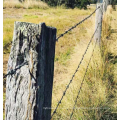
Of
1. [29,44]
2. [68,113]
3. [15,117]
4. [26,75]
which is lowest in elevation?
[68,113]

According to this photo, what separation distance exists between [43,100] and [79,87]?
153cm

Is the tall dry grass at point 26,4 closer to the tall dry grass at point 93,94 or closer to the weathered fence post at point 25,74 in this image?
the tall dry grass at point 93,94

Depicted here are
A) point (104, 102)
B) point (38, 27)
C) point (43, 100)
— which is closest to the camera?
point (38, 27)

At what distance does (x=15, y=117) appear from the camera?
814 mm

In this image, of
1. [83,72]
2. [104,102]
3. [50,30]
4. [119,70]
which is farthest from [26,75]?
[119,70]

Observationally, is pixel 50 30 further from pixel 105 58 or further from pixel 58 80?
pixel 58 80

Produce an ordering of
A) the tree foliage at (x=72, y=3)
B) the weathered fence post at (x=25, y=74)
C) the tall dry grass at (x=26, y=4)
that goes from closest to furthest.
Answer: the weathered fence post at (x=25, y=74)
the tall dry grass at (x=26, y=4)
the tree foliage at (x=72, y=3)

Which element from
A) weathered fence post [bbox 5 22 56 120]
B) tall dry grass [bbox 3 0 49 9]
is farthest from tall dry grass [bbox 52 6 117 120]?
tall dry grass [bbox 3 0 49 9]

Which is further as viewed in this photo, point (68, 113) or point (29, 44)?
point (68, 113)

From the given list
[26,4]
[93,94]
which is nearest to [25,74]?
[93,94]

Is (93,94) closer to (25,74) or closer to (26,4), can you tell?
(25,74)

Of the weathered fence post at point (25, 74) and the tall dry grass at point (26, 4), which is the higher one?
the tall dry grass at point (26, 4)

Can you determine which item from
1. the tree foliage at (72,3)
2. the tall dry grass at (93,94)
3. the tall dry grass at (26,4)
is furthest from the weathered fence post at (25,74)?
the tree foliage at (72,3)

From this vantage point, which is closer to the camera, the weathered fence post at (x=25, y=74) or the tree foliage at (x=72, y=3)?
the weathered fence post at (x=25, y=74)
